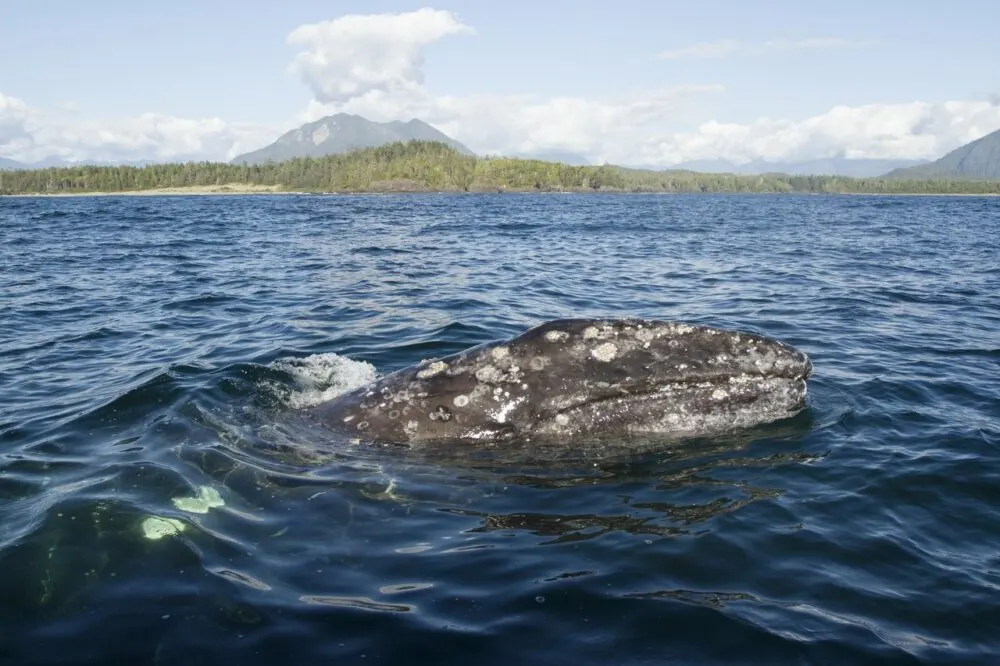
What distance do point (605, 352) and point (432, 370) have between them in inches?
65.1

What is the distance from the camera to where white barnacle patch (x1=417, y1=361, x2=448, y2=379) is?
7.18 meters

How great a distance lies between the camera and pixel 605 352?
684 centimetres

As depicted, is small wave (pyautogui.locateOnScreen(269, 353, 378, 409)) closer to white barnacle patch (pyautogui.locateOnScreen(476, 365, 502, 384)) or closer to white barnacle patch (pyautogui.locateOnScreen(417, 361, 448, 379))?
white barnacle patch (pyautogui.locateOnScreen(417, 361, 448, 379))

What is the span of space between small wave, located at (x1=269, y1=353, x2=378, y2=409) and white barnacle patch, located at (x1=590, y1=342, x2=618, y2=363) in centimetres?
286

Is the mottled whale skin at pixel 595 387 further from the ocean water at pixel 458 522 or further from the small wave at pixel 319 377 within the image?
the small wave at pixel 319 377

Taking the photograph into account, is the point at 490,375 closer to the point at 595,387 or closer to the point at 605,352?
the point at 595,387

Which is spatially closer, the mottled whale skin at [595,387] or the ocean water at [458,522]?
the ocean water at [458,522]

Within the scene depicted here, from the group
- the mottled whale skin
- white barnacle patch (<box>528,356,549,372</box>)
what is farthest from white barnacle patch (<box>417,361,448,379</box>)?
white barnacle patch (<box>528,356,549,372</box>)

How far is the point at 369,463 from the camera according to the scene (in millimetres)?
6465

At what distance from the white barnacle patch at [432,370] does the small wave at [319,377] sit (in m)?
1.45

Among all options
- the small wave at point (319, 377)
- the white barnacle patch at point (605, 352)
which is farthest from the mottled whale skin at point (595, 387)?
the small wave at point (319, 377)

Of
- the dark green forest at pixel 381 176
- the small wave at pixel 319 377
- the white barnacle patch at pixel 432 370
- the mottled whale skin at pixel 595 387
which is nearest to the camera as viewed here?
the mottled whale skin at pixel 595 387

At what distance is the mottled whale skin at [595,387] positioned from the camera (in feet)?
22.2

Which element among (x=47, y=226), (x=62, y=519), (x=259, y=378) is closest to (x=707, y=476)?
(x=62, y=519)
